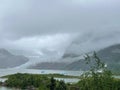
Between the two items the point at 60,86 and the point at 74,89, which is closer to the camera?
the point at 60,86

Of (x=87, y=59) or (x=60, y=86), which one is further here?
(x=60, y=86)

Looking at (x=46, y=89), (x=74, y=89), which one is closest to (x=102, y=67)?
(x=46, y=89)

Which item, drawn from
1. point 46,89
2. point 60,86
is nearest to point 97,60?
point 46,89

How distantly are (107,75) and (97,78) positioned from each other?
1706 mm

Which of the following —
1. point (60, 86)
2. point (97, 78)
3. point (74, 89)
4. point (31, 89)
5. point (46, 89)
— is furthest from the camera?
point (31, 89)

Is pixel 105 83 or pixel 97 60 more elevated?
pixel 97 60

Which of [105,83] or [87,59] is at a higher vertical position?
[87,59]

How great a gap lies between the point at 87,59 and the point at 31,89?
144 meters

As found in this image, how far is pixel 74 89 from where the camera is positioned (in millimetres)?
156125

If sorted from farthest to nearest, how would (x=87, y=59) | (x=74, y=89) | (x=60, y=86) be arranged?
(x=74, y=89) < (x=60, y=86) < (x=87, y=59)

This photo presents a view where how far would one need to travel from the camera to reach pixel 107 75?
5081cm

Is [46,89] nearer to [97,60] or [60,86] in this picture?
[60,86]

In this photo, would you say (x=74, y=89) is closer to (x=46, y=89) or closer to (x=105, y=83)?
(x=46, y=89)

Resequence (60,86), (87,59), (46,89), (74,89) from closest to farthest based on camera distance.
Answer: (87,59), (46,89), (60,86), (74,89)
